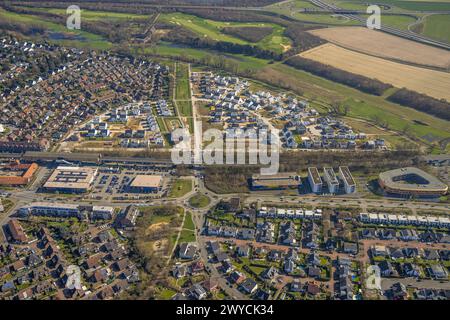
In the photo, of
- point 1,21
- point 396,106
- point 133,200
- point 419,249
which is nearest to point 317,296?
point 419,249

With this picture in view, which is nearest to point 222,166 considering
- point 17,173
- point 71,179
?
point 71,179

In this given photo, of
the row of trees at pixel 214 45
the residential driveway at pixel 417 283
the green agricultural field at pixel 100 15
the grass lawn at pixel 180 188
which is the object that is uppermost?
the green agricultural field at pixel 100 15

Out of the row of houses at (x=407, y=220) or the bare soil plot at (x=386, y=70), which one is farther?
the bare soil plot at (x=386, y=70)

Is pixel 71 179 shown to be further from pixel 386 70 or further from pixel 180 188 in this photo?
pixel 386 70

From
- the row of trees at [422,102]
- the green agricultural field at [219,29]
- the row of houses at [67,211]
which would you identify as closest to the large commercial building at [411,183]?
the row of trees at [422,102]

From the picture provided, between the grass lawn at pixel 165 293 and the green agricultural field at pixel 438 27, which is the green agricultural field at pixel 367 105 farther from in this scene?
the grass lawn at pixel 165 293
